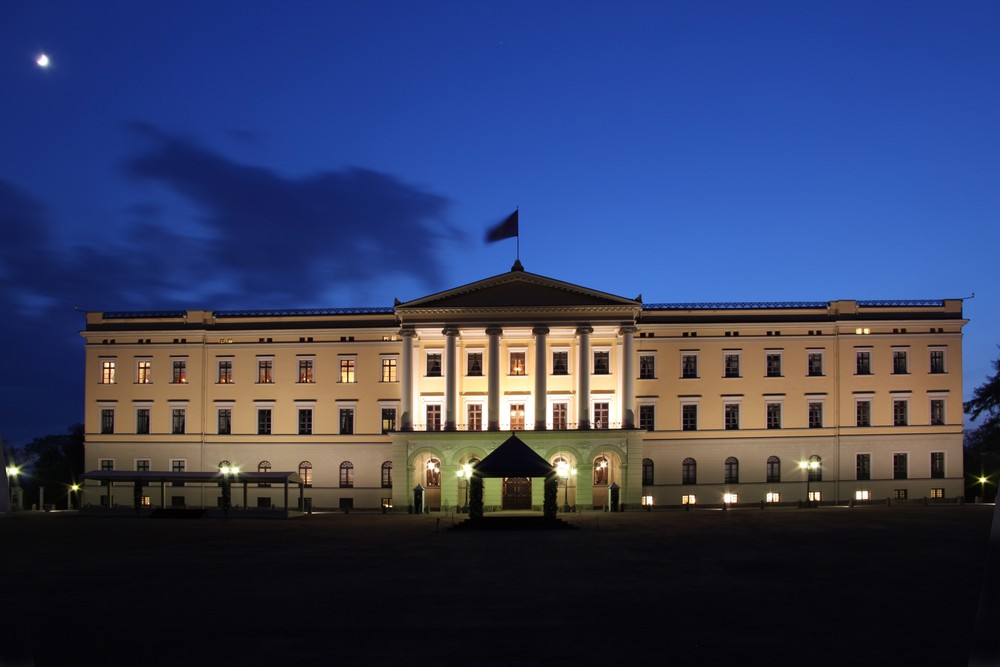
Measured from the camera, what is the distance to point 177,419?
6247 cm

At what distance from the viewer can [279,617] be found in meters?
17.7

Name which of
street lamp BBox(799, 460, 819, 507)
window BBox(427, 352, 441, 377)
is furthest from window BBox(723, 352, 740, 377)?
window BBox(427, 352, 441, 377)

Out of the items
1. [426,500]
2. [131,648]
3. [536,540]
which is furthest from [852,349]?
[131,648]

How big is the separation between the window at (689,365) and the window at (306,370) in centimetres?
2450

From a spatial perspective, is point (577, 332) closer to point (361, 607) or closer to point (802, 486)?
point (802, 486)

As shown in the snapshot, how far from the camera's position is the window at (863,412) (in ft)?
200

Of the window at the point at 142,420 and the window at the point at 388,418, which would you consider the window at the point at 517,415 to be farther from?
the window at the point at 142,420

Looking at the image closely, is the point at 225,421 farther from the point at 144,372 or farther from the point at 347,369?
the point at 347,369

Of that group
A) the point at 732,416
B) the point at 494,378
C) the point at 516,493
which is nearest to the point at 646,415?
the point at 732,416

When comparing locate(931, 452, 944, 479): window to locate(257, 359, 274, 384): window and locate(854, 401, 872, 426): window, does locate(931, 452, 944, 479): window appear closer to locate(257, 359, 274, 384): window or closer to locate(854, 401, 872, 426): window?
locate(854, 401, 872, 426): window

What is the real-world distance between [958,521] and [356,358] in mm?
36630

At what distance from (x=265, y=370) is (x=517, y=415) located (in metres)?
17.2

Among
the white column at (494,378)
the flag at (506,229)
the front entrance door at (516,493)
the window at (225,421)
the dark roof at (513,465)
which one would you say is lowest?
the front entrance door at (516,493)

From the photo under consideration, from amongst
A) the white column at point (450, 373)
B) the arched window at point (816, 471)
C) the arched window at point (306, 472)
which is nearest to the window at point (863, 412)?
the arched window at point (816, 471)
